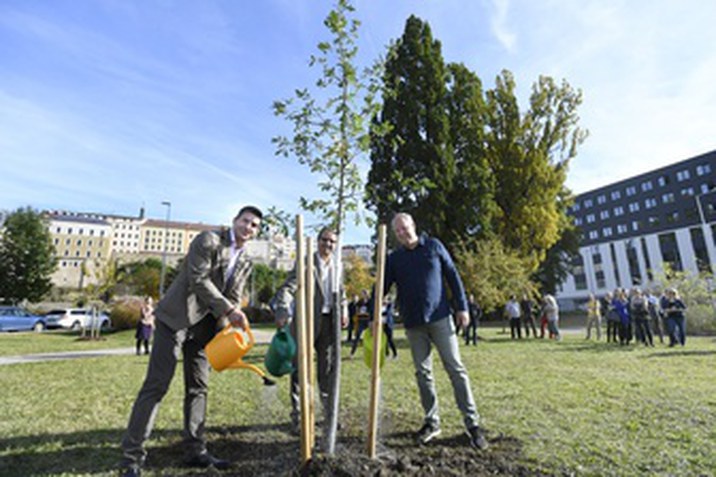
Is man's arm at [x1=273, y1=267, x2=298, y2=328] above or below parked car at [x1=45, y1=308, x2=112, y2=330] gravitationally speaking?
below

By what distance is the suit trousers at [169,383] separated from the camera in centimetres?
281

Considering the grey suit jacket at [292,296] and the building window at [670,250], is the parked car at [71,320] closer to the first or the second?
the grey suit jacket at [292,296]

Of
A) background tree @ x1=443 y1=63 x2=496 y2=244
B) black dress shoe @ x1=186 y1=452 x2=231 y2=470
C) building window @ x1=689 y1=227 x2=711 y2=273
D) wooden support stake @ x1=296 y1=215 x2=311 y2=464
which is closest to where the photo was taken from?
wooden support stake @ x1=296 y1=215 x2=311 y2=464

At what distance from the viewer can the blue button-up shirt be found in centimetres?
354

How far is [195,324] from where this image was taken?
325 centimetres

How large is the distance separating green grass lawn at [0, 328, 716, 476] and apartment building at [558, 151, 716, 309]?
1919 inches

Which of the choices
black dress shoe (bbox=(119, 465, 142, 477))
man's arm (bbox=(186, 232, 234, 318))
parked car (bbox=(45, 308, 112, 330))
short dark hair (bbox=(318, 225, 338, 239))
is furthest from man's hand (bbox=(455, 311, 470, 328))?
parked car (bbox=(45, 308, 112, 330))

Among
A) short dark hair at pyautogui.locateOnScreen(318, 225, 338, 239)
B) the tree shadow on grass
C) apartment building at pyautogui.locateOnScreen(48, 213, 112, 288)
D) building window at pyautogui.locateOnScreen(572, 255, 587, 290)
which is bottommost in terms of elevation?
the tree shadow on grass

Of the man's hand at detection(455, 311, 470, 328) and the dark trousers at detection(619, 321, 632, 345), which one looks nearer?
the man's hand at detection(455, 311, 470, 328)

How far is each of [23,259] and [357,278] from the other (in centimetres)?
3064

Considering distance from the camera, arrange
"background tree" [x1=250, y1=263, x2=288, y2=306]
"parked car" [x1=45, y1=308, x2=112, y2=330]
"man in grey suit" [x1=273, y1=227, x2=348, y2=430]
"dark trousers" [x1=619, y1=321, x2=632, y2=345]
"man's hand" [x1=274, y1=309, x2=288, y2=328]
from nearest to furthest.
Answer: "man's hand" [x1=274, y1=309, x2=288, y2=328]
"man in grey suit" [x1=273, y1=227, x2=348, y2=430]
"dark trousers" [x1=619, y1=321, x2=632, y2=345]
"parked car" [x1=45, y1=308, x2=112, y2=330]
"background tree" [x1=250, y1=263, x2=288, y2=306]

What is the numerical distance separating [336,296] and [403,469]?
159cm

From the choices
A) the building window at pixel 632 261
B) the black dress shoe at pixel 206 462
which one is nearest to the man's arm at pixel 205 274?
the black dress shoe at pixel 206 462

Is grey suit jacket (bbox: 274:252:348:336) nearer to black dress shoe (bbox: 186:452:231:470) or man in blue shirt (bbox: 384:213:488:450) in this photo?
man in blue shirt (bbox: 384:213:488:450)
